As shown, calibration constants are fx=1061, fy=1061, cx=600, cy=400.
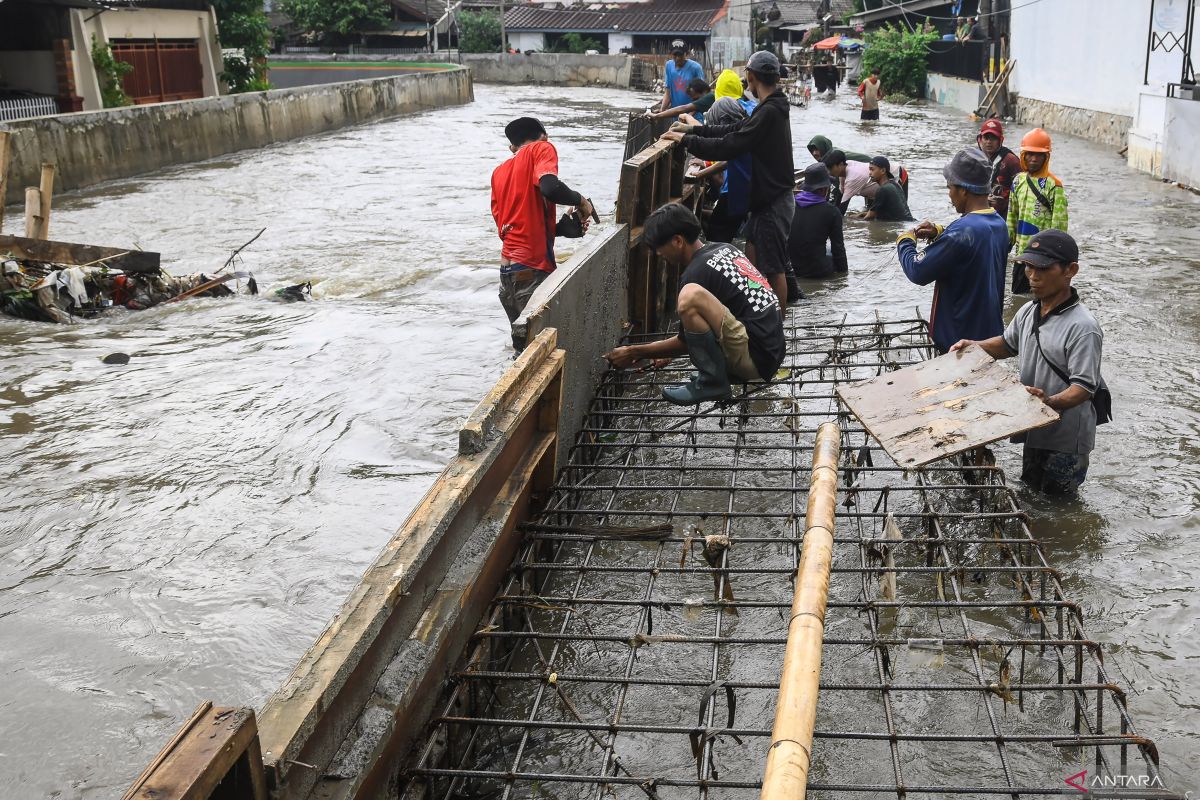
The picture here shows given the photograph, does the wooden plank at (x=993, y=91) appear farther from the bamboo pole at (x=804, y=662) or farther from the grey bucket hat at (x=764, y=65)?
the bamboo pole at (x=804, y=662)

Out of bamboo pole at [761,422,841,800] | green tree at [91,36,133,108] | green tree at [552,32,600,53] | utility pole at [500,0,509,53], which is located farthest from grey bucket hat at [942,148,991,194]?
green tree at [552,32,600,53]

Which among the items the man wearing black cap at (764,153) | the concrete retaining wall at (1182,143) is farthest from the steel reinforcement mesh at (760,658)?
the concrete retaining wall at (1182,143)

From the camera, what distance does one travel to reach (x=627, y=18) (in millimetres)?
52656

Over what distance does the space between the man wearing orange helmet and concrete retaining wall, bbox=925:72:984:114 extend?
2361 cm

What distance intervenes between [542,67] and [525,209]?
42852 mm

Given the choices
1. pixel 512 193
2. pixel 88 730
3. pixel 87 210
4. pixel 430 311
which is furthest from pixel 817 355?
pixel 87 210

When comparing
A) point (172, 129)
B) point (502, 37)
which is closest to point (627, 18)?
point (502, 37)

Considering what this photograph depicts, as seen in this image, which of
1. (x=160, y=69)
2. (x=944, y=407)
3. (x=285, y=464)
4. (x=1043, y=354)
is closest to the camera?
(x=944, y=407)

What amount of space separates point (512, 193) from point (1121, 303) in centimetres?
556

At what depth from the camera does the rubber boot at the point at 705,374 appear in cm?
561

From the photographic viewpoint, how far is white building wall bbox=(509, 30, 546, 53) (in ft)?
176

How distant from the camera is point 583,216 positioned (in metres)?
7.87

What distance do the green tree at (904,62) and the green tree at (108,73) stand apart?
25400 mm

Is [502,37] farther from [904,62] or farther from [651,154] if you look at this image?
[651,154]
